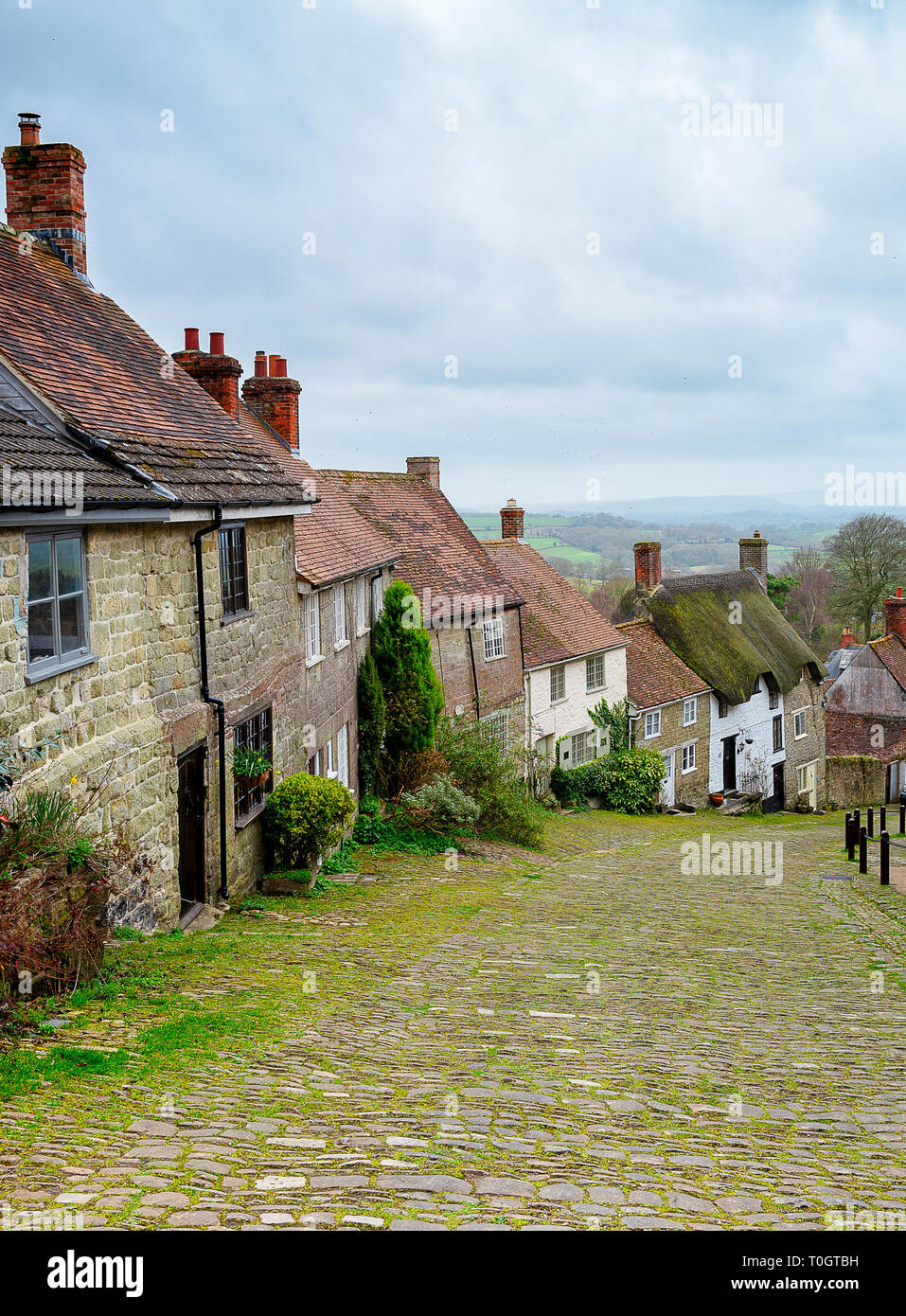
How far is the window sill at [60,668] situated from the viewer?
8141mm

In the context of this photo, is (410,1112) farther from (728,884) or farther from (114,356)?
(728,884)

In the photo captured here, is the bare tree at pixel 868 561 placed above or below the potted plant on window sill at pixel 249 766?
above

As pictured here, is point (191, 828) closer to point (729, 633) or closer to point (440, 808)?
point (440, 808)

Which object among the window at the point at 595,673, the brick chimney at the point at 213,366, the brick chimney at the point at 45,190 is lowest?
the window at the point at 595,673

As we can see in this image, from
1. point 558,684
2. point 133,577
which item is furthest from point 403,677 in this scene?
point 133,577

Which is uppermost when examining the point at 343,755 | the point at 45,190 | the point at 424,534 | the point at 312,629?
the point at 45,190

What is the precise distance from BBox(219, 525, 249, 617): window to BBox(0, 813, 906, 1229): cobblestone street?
160 inches

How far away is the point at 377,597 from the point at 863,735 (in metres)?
31.5

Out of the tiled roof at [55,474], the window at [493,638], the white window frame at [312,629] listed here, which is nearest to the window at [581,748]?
the window at [493,638]

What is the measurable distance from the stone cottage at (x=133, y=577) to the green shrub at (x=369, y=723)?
4.85m

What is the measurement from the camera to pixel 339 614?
63.0 feet

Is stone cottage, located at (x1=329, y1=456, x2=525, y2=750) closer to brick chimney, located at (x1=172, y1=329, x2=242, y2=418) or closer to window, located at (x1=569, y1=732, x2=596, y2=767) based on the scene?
window, located at (x1=569, y1=732, x2=596, y2=767)

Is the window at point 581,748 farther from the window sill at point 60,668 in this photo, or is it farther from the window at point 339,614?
the window sill at point 60,668
